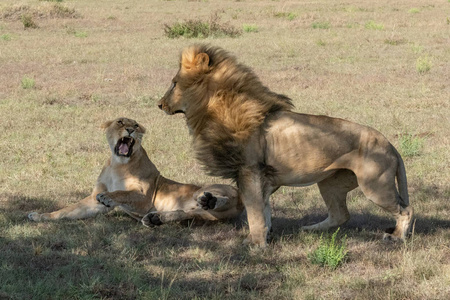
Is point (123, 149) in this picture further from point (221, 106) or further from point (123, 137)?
point (221, 106)

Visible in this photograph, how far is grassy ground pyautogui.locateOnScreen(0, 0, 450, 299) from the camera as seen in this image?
4668 mm

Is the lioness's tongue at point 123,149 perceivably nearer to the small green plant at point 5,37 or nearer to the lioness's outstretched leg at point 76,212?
the lioness's outstretched leg at point 76,212

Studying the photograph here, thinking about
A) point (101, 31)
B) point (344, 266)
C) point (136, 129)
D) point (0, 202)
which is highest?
point (136, 129)

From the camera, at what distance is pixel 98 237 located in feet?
18.7

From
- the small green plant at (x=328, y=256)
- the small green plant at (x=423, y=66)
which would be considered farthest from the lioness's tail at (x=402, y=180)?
the small green plant at (x=423, y=66)

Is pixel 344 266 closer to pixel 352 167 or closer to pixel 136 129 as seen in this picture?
pixel 352 167

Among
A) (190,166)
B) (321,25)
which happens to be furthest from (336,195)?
(321,25)

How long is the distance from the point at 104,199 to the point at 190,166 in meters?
2.80

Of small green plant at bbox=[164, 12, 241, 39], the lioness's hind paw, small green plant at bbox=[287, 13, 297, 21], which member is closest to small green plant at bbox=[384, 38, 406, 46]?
small green plant at bbox=[164, 12, 241, 39]

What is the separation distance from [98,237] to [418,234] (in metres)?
2.71

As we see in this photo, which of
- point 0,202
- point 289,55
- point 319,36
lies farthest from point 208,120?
point 319,36

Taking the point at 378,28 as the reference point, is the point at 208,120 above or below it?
above

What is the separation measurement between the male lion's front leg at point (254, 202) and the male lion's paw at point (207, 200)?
0.86 ft

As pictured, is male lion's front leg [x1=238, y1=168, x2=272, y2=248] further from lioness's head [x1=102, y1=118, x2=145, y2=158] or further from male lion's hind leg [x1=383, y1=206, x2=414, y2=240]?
lioness's head [x1=102, y1=118, x2=145, y2=158]
